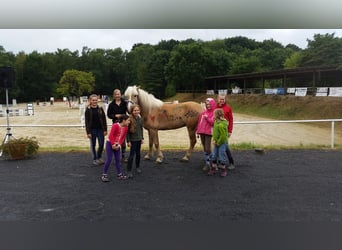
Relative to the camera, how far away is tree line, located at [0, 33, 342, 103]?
119 ft

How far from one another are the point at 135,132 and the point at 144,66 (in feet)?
106

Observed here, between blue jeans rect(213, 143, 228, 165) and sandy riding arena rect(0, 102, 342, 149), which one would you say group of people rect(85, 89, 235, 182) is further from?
sandy riding arena rect(0, 102, 342, 149)

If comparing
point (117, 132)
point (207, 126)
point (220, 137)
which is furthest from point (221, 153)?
point (117, 132)

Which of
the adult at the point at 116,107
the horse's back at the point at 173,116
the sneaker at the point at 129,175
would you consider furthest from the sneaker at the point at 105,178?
the horse's back at the point at 173,116

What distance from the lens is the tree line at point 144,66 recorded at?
36219 mm

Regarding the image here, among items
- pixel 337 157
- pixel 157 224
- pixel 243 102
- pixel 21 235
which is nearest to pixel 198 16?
pixel 157 224

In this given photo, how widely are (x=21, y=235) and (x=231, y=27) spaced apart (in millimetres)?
2944

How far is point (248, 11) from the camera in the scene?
113 inches

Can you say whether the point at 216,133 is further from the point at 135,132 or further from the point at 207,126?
the point at 135,132

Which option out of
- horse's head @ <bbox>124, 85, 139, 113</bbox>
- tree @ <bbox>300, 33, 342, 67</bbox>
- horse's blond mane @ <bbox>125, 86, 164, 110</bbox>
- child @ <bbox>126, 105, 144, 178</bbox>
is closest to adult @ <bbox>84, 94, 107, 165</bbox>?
horse's head @ <bbox>124, 85, 139, 113</bbox>

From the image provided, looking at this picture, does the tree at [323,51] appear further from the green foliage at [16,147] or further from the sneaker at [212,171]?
the green foliage at [16,147]

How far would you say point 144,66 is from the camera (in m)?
36.0

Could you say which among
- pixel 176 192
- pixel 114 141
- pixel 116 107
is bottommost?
pixel 176 192

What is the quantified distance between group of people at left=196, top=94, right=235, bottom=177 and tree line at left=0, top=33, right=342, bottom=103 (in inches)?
1164
